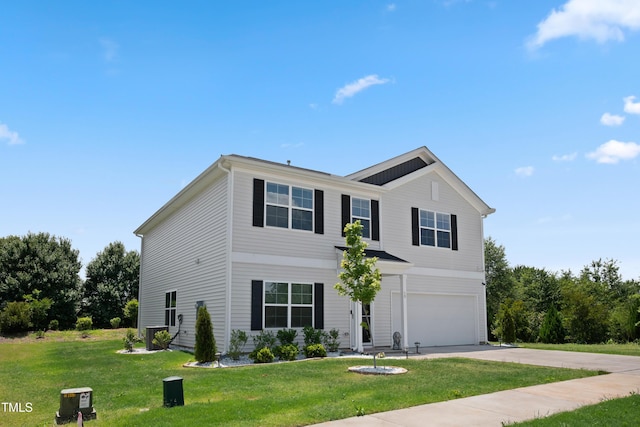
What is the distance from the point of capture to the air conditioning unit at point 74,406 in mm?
7188

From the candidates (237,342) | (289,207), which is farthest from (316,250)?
(237,342)

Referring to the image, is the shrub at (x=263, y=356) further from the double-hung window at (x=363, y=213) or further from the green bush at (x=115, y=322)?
the green bush at (x=115, y=322)

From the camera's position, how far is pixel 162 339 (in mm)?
18203

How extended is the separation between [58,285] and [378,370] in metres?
27.6

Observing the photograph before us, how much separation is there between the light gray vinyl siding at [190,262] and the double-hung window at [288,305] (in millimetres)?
1402

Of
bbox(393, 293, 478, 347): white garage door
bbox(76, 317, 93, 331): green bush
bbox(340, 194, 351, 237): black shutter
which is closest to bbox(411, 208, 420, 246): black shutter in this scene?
bbox(393, 293, 478, 347): white garage door

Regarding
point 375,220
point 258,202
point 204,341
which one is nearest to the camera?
point 204,341

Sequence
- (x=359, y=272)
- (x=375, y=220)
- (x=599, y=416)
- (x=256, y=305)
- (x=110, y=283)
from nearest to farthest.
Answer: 1. (x=599, y=416)
2. (x=359, y=272)
3. (x=256, y=305)
4. (x=375, y=220)
5. (x=110, y=283)

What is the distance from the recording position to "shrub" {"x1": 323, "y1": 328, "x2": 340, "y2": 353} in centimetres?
1605

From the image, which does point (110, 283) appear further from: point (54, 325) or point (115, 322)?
point (54, 325)

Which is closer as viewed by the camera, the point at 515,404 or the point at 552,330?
the point at 515,404

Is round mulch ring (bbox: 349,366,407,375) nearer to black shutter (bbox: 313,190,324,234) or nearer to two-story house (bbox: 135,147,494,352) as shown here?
two-story house (bbox: 135,147,494,352)

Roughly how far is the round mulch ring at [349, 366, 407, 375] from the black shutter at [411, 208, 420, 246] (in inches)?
325

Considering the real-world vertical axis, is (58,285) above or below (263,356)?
above
